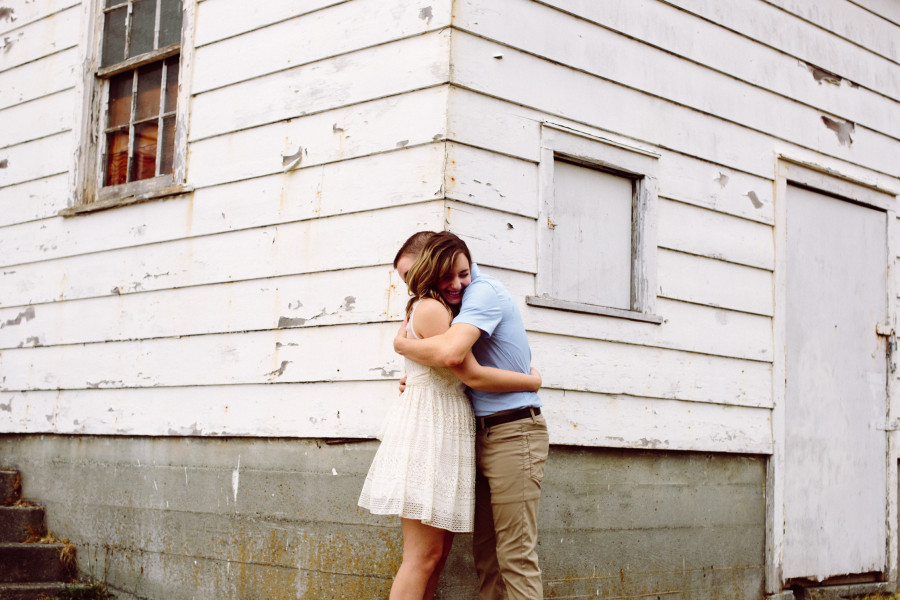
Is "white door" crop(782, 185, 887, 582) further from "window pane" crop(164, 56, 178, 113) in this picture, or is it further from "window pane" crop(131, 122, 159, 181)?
"window pane" crop(131, 122, 159, 181)

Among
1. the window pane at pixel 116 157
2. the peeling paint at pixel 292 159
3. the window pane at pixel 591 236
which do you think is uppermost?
the window pane at pixel 116 157

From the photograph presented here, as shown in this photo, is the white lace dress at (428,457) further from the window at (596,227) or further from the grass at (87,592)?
the grass at (87,592)

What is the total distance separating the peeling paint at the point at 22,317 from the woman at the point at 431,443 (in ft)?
13.0

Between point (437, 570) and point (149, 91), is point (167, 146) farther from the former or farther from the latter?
point (437, 570)

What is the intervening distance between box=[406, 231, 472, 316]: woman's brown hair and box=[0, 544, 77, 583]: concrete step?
3.60 meters

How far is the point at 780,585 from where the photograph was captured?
691cm

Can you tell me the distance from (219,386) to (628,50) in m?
3.04

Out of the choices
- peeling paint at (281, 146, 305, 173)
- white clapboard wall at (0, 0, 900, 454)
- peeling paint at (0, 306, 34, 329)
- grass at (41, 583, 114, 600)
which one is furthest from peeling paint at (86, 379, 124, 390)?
peeling paint at (281, 146, 305, 173)

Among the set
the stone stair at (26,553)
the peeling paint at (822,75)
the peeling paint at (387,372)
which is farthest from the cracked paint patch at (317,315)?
the peeling paint at (822,75)

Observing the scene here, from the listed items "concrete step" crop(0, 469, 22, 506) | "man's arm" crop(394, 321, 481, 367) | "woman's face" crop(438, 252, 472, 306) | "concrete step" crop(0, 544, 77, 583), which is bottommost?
"concrete step" crop(0, 544, 77, 583)

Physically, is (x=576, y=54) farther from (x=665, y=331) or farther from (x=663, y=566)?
(x=663, y=566)

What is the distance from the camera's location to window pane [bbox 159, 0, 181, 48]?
7.18 meters

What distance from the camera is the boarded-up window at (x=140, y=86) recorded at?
23.6 ft

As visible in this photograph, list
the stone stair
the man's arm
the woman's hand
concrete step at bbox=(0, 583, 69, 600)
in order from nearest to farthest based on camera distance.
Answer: the man's arm, the woman's hand, concrete step at bbox=(0, 583, 69, 600), the stone stair
